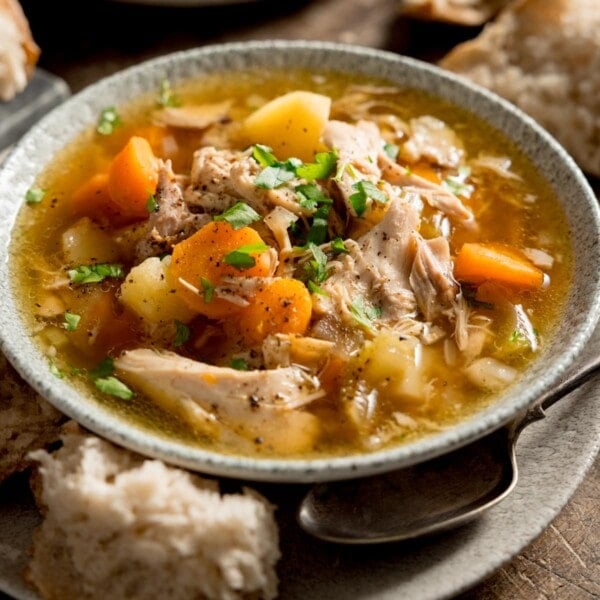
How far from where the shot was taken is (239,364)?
2.87 metres

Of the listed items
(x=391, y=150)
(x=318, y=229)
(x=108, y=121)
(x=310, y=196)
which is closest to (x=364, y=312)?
(x=318, y=229)

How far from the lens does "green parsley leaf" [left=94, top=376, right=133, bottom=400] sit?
284 centimetres

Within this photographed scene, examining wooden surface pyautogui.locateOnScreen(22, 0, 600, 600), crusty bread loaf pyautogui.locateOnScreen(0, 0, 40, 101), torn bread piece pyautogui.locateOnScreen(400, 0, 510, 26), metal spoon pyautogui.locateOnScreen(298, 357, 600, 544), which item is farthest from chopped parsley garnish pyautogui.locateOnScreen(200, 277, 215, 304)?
torn bread piece pyautogui.locateOnScreen(400, 0, 510, 26)

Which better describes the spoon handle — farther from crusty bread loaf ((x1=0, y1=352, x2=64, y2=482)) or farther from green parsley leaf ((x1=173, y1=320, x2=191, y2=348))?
crusty bread loaf ((x1=0, y1=352, x2=64, y2=482))

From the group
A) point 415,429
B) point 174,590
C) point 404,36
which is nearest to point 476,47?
point 404,36

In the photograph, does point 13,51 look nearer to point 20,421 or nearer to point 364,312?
point 20,421

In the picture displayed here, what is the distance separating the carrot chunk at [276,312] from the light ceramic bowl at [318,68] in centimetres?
48

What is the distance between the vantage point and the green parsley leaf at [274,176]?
319 centimetres

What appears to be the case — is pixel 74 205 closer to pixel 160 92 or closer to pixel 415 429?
pixel 160 92

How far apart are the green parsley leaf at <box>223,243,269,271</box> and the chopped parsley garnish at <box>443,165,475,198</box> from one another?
40.0 inches

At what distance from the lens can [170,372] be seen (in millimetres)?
2805

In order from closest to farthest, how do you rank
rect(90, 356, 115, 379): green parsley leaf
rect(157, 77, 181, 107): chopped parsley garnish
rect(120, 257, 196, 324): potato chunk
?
rect(90, 356, 115, 379): green parsley leaf < rect(120, 257, 196, 324): potato chunk < rect(157, 77, 181, 107): chopped parsley garnish

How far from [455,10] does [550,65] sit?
946 millimetres

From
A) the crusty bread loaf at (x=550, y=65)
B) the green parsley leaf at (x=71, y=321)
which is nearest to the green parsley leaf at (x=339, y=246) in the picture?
the green parsley leaf at (x=71, y=321)
